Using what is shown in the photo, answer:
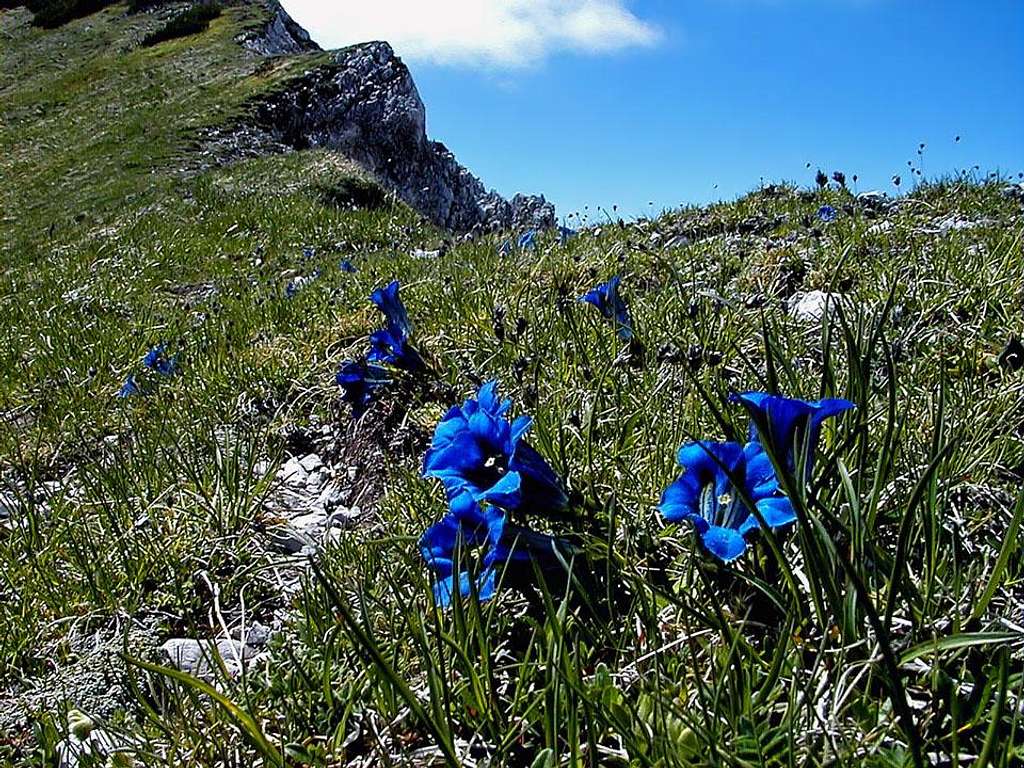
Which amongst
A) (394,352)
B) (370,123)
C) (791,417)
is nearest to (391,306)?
(394,352)

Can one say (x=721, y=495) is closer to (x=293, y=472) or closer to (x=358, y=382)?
(x=358, y=382)

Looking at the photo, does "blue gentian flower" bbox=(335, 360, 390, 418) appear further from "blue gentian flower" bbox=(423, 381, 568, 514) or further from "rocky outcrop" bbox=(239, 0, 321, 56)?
"rocky outcrop" bbox=(239, 0, 321, 56)

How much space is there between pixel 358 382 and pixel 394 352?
20 centimetres

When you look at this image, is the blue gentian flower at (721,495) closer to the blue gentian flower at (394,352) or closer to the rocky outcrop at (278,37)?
the blue gentian flower at (394,352)

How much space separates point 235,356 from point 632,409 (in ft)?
10.0

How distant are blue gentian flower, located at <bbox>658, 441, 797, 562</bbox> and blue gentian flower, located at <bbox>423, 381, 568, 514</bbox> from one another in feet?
1.11

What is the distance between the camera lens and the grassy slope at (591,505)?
1399mm

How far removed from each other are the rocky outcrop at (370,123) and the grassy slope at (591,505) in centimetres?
1838

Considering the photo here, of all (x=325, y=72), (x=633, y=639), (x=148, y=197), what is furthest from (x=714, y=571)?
(x=325, y=72)

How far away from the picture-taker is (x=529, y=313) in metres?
4.21

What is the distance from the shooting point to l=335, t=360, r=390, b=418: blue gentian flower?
322 centimetres

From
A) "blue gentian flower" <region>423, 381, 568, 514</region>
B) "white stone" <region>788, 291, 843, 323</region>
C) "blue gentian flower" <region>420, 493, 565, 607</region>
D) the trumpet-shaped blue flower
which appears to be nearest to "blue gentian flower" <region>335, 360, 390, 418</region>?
"blue gentian flower" <region>423, 381, 568, 514</region>

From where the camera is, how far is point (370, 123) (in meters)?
26.0

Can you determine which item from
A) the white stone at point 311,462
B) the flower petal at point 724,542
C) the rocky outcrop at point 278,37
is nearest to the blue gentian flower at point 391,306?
the white stone at point 311,462
